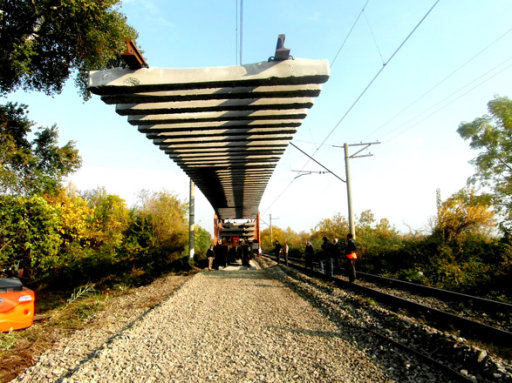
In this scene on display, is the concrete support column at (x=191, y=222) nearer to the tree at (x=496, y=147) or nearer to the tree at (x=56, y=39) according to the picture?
the tree at (x=56, y=39)

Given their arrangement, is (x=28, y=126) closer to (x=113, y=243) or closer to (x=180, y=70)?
(x=113, y=243)

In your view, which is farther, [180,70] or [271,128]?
[271,128]

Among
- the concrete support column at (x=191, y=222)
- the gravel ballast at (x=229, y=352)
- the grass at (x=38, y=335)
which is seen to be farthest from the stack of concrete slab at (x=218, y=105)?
the concrete support column at (x=191, y=222)

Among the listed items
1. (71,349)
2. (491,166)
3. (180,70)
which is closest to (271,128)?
(180,70)

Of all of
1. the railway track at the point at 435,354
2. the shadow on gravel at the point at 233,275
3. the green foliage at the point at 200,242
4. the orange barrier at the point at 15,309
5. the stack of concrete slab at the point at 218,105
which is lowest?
the railway track at the point at 435,354

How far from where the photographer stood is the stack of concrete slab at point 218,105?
4.54 metres

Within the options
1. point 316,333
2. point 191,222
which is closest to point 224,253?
point 191,222

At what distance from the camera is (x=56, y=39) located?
993cm

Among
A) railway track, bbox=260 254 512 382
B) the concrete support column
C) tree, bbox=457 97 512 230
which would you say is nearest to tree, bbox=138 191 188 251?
the concrete support column

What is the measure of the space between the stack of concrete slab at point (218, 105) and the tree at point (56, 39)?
16.7ft

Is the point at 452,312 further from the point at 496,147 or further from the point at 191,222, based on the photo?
the point at 496,147

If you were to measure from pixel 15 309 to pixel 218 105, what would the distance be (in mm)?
5051

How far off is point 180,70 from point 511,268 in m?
10.5

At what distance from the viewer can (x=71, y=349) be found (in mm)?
4582
